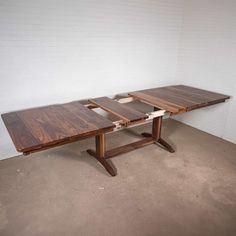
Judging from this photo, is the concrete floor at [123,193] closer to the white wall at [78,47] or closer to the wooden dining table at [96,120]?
the wooden dining table at [96,120]

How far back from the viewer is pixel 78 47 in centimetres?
237

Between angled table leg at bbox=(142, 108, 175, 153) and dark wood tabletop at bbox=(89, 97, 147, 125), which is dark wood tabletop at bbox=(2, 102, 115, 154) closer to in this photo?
dark wood tabletop at bbox=(89, 97, 147, 125)

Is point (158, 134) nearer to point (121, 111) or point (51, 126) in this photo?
point (121, 111)

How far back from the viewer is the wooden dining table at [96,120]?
1589 millimetres

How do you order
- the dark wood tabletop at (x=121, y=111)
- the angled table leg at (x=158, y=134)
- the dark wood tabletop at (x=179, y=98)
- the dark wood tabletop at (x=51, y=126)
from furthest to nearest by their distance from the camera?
the angled table leg at (x=158, y=134)
the dark wood tabletop at (x=179, y=98)
the dark wood tabletop at (x=121, y=111)
the dark wood tabletop at (x=51, y=126)

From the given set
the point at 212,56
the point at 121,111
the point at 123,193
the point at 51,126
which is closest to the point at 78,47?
the point at 121,111

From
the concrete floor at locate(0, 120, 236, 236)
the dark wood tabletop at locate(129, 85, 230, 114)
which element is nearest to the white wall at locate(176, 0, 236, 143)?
the dark wood tabletop at locate(129, 85, 230, 114)

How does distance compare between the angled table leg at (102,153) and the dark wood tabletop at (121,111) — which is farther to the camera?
the angled table leg at (102,153)

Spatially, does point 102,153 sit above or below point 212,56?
below

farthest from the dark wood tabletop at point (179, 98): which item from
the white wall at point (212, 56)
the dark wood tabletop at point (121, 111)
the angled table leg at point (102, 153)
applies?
the angled table leg at point (102, 153)

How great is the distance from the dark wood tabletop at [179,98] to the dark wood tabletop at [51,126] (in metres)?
0.78

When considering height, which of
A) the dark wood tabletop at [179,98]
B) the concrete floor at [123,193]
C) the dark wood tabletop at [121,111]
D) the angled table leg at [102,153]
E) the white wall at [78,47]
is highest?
the white wall at [78,47]

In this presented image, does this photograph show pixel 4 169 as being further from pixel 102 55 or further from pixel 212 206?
pixel 212 206

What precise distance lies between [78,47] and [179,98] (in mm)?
1340
